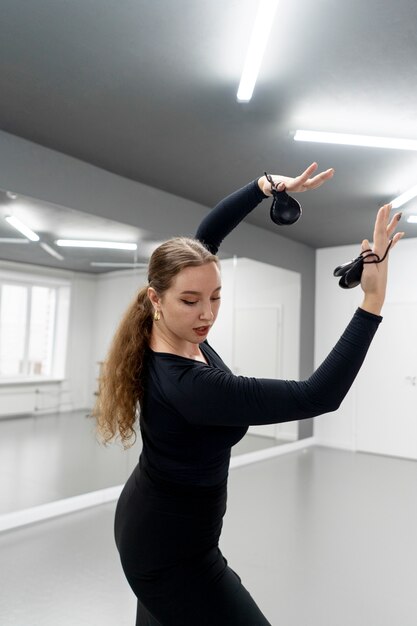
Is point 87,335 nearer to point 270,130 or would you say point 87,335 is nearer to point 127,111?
point 127,111

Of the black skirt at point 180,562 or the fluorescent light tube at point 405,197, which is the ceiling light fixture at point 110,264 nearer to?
the fluorescent light tube at point 405,197

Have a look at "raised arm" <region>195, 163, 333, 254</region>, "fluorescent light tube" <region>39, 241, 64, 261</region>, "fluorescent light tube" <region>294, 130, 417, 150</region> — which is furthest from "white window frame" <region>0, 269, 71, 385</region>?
"raised arm" <region>195, 163, 333, 254</region>

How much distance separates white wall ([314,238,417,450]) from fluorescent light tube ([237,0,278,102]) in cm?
417

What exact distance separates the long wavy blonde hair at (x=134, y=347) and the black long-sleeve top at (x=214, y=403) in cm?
4

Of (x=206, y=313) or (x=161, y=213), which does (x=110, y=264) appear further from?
(x=206, y=313)

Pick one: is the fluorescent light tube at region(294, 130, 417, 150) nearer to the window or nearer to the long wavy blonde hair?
the window

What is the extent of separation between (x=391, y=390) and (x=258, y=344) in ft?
6.00

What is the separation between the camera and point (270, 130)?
10.7ft

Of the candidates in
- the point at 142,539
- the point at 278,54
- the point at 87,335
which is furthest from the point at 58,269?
the point at 142,539

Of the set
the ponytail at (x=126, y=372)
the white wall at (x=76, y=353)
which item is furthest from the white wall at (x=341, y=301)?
the ponytail at (x=126, y=372)

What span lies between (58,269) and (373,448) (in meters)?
4.72

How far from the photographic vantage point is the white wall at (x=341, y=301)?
6.17m

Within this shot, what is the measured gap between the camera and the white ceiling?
2150 millimetres

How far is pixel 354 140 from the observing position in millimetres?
3273
